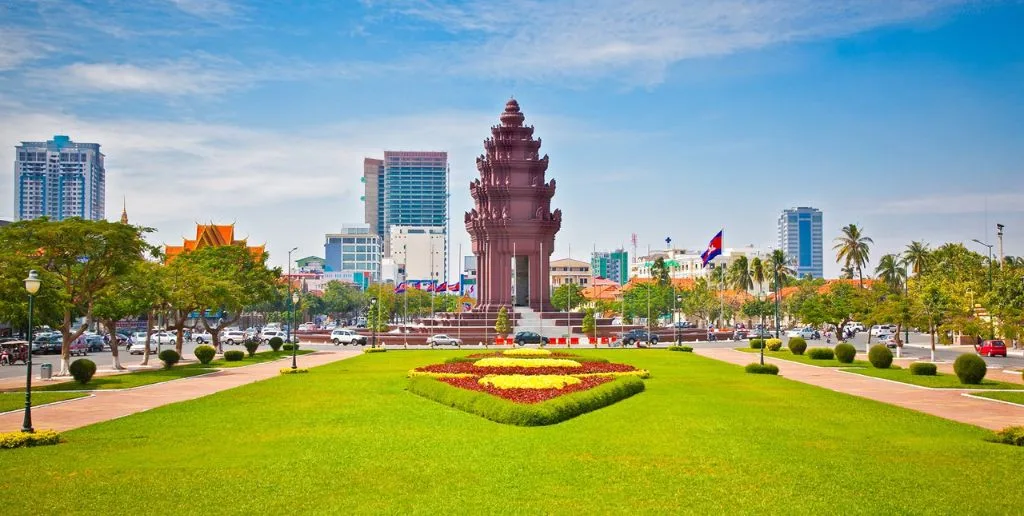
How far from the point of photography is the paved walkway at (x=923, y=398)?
27.9 meters

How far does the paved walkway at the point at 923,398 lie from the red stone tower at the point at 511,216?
1828 inches

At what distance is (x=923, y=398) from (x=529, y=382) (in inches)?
553

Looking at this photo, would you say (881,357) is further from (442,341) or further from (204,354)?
(442,341)

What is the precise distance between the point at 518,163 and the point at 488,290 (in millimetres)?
12999

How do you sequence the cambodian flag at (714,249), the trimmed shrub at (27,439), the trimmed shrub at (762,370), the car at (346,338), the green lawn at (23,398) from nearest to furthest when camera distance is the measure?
the trimmed shrub at (27,439)
the green lawn at (23,398)
the trimmed shrub at (762,370)
the cambodian flag at (714,249)
the car at (346,338)

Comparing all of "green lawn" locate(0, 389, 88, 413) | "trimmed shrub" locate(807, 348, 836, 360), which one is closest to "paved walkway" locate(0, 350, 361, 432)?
"green lawn" locate(0, 389, 88, 413)

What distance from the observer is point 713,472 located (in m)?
18.8

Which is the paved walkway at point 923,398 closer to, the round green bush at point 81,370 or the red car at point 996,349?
the red car at point 996,349

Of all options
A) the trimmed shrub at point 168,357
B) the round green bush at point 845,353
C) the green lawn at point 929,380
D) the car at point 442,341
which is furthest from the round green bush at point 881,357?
the car at point 442,341

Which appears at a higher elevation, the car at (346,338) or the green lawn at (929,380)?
the car at (346,338)

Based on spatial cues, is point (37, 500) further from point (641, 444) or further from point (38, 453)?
point (641, 444)

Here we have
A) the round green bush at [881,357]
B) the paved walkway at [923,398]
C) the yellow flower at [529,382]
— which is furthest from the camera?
the round green bush at [881,357]

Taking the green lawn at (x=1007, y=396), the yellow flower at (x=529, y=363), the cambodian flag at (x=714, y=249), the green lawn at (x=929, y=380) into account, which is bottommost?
the green lawn at (x=929, y=380)

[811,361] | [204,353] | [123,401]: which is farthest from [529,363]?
[811,361]
